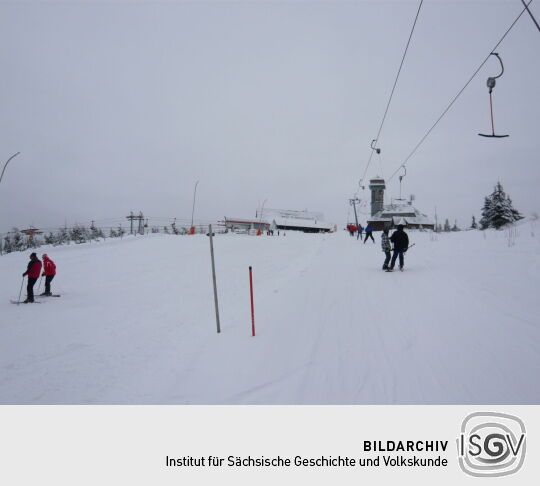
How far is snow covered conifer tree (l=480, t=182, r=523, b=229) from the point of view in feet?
160

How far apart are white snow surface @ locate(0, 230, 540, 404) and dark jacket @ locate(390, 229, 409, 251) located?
42.0 inches

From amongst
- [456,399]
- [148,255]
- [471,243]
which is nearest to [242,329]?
[456,399]

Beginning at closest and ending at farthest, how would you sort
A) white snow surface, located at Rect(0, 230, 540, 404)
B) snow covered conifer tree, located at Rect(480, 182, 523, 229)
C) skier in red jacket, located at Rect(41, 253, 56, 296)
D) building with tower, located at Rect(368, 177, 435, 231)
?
white snow surface, located at Rect(0, 230, 540, 404) → skier in red jacket, located at Rect(41, 253, 56, 296) → snow covered conifer tree, located at Rect(480, 182, 523, 229) → building with tower, located at Rect(368, 177, 435, 231)

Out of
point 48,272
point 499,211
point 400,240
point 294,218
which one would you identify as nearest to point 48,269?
point 48,272

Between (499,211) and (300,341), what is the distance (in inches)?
2278

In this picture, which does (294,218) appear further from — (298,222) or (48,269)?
(48,269)

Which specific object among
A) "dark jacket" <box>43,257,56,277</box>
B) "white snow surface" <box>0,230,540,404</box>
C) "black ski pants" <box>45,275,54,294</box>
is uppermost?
"dark jacket" <box>43,257,56,277</box>

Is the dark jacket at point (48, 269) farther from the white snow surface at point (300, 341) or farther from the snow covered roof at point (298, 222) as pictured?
the snow covered roof at point (298, 222)

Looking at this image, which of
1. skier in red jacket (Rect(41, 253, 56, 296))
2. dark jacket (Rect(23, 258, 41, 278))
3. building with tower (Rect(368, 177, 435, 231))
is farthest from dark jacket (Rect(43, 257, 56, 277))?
building with tower (Rect(368, 177, 435, 231))

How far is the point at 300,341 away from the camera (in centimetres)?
589

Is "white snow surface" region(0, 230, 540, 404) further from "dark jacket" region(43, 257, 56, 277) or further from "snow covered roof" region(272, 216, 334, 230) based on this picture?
"snow covered roof" region(272, 216, 334, 230)

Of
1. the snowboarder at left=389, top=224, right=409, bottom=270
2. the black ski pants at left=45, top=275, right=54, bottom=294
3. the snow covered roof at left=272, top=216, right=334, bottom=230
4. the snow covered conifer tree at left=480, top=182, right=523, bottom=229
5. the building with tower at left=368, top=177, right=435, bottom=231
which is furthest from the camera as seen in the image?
the snow covered roof at left=272, top=216, right=334, bottom=230

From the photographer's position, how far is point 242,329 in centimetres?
700
